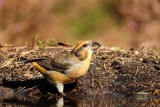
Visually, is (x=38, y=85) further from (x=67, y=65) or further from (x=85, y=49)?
(x=85, y=49)

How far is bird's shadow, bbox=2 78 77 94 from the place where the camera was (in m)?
11.7

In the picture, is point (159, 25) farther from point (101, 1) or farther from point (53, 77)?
point (53, 77)

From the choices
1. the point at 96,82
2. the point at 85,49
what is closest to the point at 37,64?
the point at 85,49

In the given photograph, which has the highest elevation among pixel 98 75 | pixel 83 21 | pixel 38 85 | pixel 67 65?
pixel 83 21

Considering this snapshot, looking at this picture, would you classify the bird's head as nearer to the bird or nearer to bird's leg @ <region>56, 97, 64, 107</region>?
the bird

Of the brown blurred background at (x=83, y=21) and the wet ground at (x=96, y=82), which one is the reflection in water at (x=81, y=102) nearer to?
the wet ground at (x=96, y=82)

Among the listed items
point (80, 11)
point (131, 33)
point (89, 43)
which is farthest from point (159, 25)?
point (89, 43)

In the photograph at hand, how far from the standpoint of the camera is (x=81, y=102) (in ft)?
36.2

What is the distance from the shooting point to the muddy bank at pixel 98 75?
38.4ft

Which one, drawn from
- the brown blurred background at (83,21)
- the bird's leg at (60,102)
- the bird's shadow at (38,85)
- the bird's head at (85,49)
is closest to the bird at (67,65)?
the bird's head at (85,49)

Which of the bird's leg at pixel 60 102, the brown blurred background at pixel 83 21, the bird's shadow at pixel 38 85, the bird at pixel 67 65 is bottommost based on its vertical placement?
the bird's leg at pixel 60 102

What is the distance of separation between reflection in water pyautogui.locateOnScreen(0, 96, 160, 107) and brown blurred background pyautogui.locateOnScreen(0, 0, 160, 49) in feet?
16.3

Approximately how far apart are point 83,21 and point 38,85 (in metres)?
8.06

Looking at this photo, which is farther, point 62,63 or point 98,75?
point 98,75
